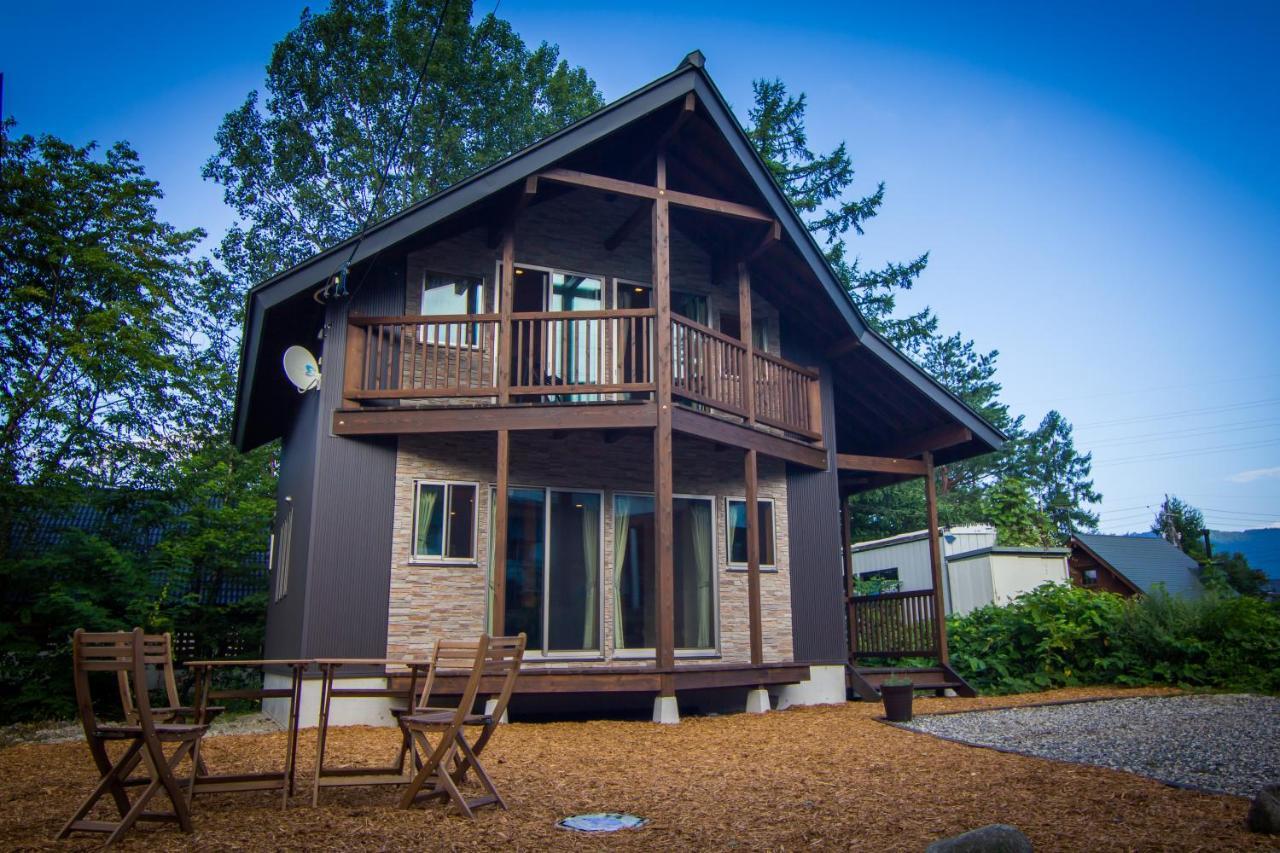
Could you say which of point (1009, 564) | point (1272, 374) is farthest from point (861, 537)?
point (1272, 374)

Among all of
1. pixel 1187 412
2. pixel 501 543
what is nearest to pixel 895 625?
pixel 501 543

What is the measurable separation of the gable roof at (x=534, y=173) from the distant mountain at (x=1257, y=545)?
298 ft

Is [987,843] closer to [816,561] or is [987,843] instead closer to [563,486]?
[563,486]

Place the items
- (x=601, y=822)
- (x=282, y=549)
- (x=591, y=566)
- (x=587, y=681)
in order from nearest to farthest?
(x=601, y=822) < (x=587, y=681) < (x=591, y=566) < (x=282, y=549)

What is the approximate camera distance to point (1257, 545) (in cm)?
10281

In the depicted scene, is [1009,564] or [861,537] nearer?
[1009,564]

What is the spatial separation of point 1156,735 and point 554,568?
238 inches

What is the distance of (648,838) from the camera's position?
4.41m

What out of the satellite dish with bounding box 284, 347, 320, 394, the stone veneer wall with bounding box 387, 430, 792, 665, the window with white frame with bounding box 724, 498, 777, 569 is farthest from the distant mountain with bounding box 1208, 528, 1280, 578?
the satellite dish with bounding box 284, 347, 320, 394

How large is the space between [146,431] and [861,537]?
19011 millimetres

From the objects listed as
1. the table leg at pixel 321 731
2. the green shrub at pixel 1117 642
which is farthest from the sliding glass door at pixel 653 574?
the table leg at pixel 321 731

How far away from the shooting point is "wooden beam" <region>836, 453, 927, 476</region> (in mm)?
12711

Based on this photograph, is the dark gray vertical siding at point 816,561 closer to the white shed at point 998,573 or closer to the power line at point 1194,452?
the white shed at point 998,573

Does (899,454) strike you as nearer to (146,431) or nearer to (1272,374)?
(146,431)
